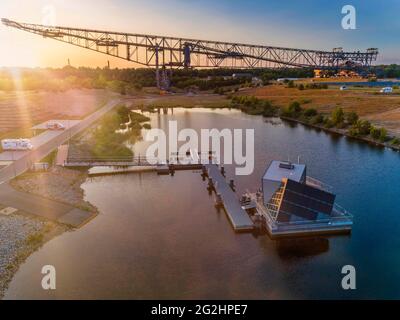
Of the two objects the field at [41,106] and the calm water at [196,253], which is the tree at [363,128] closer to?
the calm water at [196,253]

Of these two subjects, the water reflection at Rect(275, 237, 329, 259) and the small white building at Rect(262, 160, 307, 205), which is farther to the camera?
the small white building at Rect(262, 160, 307, 205)

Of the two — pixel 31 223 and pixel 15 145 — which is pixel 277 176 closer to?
pixel 31 223

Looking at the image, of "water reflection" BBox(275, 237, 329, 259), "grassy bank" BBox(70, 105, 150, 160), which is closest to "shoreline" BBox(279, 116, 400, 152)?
"water reflection" BBox(275, 237, 329, 259)

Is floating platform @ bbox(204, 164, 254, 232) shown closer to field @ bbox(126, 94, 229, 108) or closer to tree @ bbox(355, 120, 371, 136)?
tree @ bbox(355, 120, 371, 136)

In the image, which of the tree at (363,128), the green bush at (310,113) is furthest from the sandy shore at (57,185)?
the green bush at (310,113)

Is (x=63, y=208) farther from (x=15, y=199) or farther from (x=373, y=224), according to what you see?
(x=373, y=224)
